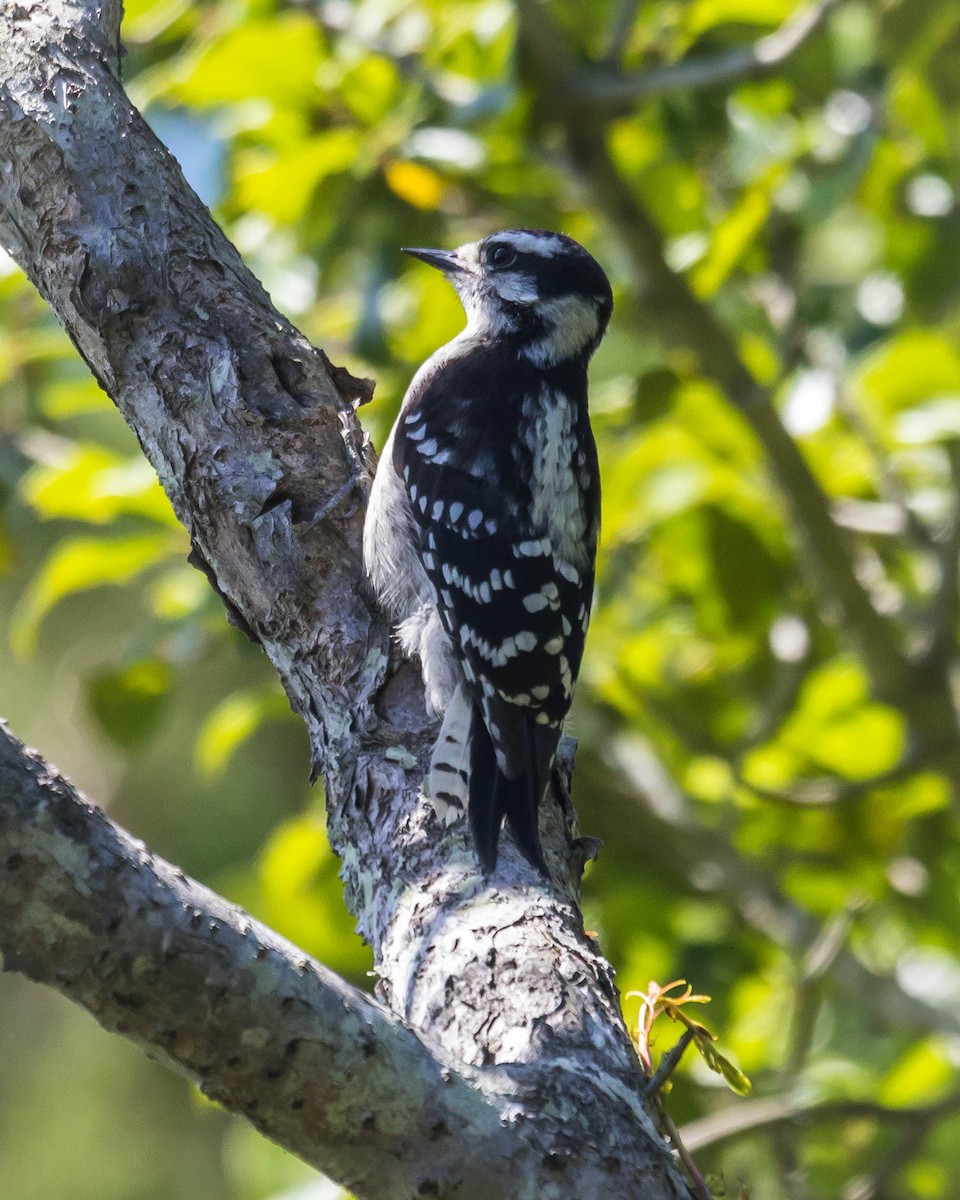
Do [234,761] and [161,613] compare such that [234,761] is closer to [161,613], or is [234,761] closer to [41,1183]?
[41,1183]

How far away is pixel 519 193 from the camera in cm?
417

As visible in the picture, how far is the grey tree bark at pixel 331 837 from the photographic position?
1.50m

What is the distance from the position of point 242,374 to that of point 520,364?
112 centimetres

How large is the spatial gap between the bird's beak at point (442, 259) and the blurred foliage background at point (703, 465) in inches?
5.3

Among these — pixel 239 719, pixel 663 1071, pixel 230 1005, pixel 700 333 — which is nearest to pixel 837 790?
pixel 700 333

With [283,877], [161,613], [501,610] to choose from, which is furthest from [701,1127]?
[161,613]

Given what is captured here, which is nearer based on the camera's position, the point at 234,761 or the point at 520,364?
the point at 520,364

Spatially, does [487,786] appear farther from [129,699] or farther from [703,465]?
[129,699]

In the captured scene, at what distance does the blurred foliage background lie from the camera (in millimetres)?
3658

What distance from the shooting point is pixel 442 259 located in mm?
3756

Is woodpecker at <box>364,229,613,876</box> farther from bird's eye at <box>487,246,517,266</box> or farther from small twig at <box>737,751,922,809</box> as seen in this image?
small twig at <box>737,751,922,809</box>

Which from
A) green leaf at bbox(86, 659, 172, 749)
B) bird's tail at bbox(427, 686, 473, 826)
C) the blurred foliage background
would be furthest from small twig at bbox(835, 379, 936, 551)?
green leaf at bbox(86, 659, 172, 749)

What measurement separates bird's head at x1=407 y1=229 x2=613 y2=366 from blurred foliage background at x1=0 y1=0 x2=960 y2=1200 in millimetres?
151

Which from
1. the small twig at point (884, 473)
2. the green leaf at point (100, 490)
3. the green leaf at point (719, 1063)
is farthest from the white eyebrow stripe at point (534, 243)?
the green leaf at point (719, 1063)
